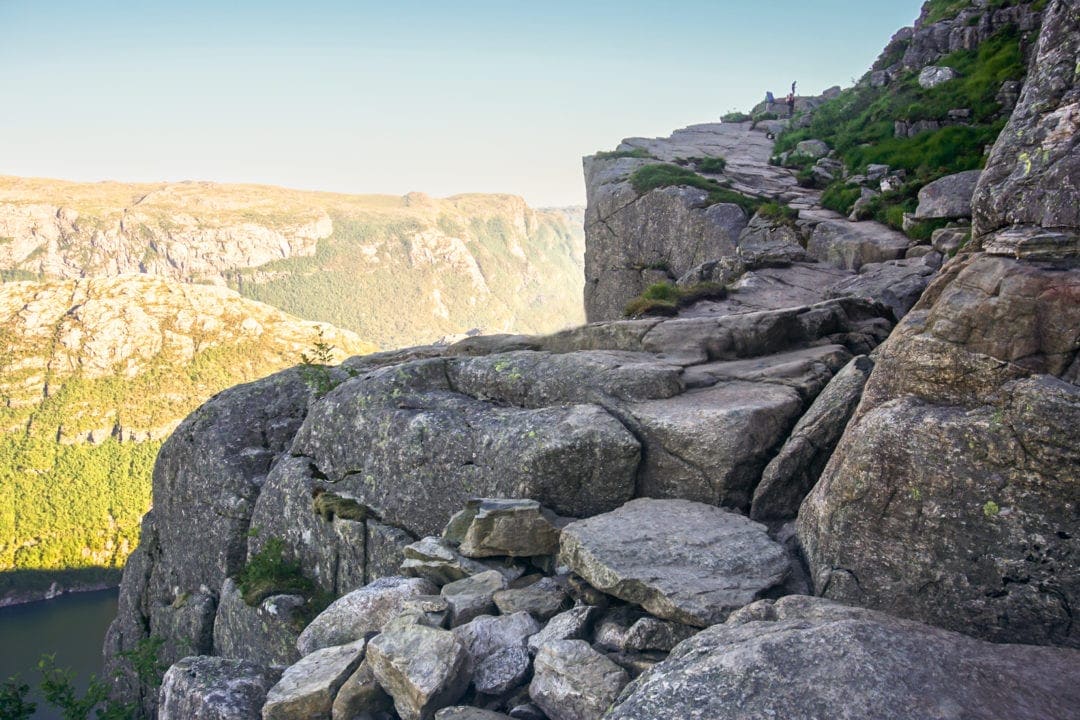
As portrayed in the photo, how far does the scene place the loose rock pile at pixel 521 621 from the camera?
30.1 feet

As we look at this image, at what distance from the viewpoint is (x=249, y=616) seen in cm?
1836

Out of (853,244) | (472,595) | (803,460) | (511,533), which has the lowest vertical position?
(472,595)

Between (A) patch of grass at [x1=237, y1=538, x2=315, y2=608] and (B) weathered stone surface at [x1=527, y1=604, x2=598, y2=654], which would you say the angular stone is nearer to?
(B) weathered stone surface at [x1=527, y1=604, x2=598, y2=654]

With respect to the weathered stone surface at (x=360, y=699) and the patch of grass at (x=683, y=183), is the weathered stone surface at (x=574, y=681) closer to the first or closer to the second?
the weathered stone surface at (x=360, y=699)

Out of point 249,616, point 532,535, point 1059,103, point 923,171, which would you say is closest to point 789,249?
point 923,171

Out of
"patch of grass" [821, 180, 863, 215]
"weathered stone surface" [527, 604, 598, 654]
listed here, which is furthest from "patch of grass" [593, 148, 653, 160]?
"weathered stone surface" [527, 604, 598, 654]

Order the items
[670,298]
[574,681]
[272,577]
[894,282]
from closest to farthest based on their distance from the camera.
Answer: [574,681] < [272,577] < [894,282] < [670,298]

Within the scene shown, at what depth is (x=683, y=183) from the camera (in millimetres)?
38500

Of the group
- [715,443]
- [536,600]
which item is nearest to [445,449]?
[536,600]

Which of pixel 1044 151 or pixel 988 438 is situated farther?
pixel 1044 151

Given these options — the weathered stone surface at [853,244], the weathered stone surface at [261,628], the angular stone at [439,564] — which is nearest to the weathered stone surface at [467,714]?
the angular stone at [439,564]

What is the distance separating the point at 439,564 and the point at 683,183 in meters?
30.6

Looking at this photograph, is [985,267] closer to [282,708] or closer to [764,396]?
[764,396]

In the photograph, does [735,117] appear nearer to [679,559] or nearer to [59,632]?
[679,559]
